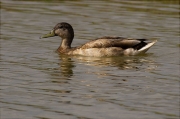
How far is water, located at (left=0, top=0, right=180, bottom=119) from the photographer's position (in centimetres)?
1212

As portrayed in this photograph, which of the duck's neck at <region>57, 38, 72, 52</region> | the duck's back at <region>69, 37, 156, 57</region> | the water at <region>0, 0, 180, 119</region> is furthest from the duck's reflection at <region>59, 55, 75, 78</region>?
the duck's back at <region>69, 37, 156, 57</region>

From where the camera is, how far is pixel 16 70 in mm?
15828

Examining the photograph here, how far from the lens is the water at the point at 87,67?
12125mm

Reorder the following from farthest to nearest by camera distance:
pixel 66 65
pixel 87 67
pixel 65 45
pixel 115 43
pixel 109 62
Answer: pixel 65 45
pixel 115 43
pixel 109 62
pixel 66 65
pixel 87 67

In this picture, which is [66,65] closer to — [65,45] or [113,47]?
[113,47]

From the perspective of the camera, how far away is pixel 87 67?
54.5ft

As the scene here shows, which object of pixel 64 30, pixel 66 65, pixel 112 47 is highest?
pixel 64 30

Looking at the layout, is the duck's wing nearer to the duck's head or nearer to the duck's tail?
the duck's tail

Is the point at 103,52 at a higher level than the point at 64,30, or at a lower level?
lower

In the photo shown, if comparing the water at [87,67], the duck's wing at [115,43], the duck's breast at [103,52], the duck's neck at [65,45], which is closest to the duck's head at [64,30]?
the duck's neck at [65,45]

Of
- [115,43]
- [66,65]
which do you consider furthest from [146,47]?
[66,65]

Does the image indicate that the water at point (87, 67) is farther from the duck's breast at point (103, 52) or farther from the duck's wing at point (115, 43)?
the duck's wing at point (115, 43)

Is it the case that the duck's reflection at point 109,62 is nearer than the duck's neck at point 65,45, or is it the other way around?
the duck's reflection at point 109,62

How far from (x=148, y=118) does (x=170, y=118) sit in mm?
363
